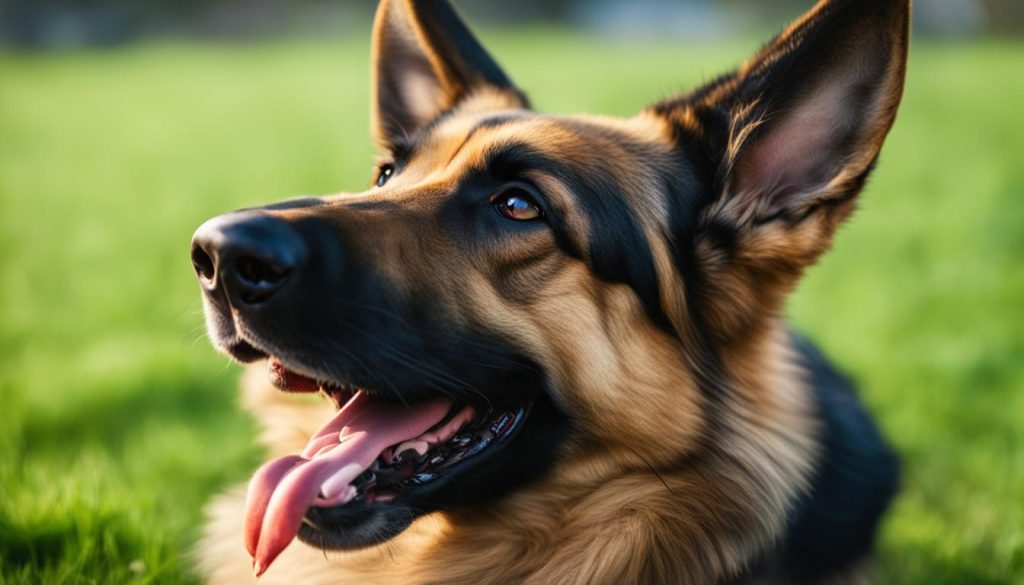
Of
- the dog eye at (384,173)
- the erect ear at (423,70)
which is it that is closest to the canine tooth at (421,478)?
the dog eye at (384,173)

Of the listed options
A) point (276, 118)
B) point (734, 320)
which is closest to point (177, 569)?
point (734, 320)

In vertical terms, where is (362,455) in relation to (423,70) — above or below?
below

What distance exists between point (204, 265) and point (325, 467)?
0.70 meters

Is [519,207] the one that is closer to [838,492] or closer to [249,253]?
[249,253]

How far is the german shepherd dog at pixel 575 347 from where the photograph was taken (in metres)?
2.61

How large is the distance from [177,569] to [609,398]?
1.82 m

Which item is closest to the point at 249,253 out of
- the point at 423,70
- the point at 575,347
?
the point at 575,347

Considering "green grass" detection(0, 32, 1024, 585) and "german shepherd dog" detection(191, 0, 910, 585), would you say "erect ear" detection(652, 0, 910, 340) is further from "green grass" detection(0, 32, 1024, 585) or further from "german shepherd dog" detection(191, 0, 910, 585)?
"green grass" detection(0, 32, 1024, 585)

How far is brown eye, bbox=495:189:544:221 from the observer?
2.97 metres

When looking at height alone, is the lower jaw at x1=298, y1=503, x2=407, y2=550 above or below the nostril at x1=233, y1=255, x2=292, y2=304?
below

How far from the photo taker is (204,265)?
2.56m

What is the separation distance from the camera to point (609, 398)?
2900mm

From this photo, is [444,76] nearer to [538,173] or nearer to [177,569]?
[538,173]

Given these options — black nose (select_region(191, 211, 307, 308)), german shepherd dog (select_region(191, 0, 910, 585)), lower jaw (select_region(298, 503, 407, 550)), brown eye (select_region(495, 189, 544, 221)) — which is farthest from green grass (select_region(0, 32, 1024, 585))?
brown eye (select_region(495, 189, 544, 221))
